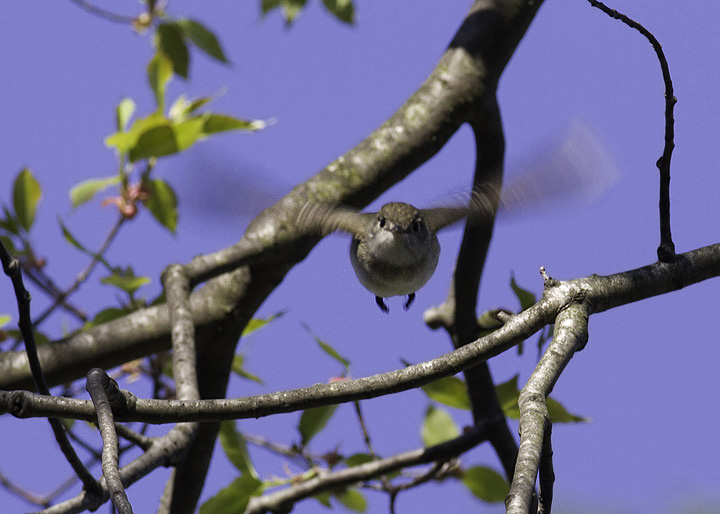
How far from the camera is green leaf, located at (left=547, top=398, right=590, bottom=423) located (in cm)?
228

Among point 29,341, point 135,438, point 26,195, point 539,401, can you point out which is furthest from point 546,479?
point 26,195

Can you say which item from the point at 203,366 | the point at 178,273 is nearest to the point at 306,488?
the point at 203,366

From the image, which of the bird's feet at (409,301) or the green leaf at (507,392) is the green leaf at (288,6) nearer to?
the bird's feet at (409,301)

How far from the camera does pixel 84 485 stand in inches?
64.7

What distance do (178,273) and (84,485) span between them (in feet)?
2.70

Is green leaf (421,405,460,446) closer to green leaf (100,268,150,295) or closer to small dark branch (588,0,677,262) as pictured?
green leaf (100,268,150,295)

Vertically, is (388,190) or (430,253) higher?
(388,190)

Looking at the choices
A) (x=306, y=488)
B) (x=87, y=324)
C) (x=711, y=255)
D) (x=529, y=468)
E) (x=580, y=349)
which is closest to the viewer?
(x=529, y=468)

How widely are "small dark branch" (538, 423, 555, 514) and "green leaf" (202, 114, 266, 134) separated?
5.71 ft

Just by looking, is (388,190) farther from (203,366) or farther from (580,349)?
(580,349)

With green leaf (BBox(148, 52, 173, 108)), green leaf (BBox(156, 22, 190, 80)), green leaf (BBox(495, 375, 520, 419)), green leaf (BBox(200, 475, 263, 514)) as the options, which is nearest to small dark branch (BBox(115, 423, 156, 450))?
green leaf (BBox(200, 475, 263, 514))

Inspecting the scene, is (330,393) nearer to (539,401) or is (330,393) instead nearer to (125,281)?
(539,401)

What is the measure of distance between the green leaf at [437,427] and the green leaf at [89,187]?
1.31 metres

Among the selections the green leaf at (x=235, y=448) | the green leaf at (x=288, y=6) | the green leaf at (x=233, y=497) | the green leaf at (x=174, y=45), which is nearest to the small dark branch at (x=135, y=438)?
the green leaf at (x=233, y=497)
